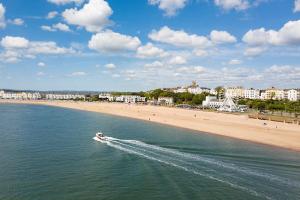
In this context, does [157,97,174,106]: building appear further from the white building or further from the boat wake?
the boat wake

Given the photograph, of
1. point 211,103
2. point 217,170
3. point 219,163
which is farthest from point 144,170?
point 211,103

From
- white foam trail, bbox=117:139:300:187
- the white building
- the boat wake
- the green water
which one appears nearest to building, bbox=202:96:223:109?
the white building

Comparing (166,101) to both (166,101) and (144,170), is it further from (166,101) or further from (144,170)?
(144,170)

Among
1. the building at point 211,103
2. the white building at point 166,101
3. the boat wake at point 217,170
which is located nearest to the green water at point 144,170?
the boat wake at point 217,170

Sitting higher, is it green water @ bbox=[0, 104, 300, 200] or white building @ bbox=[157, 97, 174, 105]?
white building @ bbox=[157, 97, 174, 105]

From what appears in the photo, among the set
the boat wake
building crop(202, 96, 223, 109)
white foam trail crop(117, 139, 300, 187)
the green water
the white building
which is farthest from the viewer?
the white building

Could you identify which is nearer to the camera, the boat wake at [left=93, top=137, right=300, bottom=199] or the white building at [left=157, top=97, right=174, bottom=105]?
the boat wake at [left=93, top=137, right=300, bottom=199]

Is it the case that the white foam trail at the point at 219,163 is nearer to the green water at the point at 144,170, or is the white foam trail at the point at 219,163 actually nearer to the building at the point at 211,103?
the green water at the point at 144,170

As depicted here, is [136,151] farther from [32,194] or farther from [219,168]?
[32,194]

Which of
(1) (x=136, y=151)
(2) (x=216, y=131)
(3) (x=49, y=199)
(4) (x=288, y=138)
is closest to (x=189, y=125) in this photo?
(2) (x=216, y=131)
